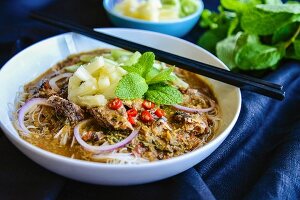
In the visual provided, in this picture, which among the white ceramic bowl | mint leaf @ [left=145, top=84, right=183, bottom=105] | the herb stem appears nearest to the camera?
the white ceramic bowl

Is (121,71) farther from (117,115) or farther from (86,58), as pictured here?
(86,58)

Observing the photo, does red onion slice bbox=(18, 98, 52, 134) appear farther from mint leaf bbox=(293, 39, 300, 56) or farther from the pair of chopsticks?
mint leaf bbox=(293, 39, 300, 56)

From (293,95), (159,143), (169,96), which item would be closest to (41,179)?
(159,143)

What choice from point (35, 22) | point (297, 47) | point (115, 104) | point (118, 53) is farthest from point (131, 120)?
point (35, 22)

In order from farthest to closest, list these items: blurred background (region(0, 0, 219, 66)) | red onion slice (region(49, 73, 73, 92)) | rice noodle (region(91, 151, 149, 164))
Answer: blurred background (region(0, 0, 219, 66))
red onion slice (region(49, 73, 73, 92))
rice noodle (region(91, 151, 149, 164))

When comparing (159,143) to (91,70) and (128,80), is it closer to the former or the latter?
(128,80)

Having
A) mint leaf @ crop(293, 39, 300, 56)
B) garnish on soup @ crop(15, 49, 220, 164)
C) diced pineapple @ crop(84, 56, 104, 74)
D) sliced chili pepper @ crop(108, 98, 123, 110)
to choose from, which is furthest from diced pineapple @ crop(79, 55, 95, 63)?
mint leaf @ crop(293, 39, 300, 56)

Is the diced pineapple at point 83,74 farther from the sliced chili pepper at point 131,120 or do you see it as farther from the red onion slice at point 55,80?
the sliced chili pepper at point 131,120
